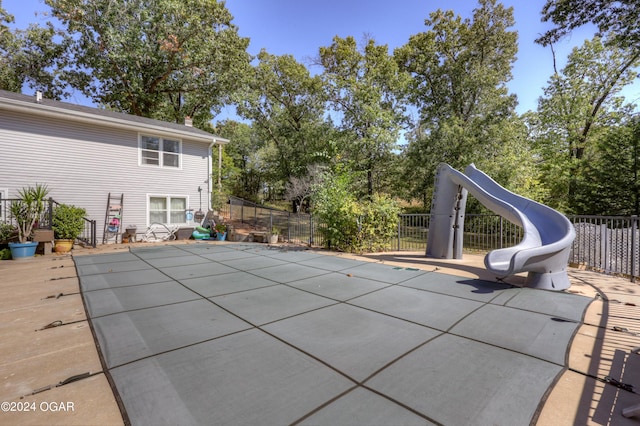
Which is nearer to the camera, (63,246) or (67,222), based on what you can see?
(63,246)

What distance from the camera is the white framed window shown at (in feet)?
38.1

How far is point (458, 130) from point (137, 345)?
17.9 meters

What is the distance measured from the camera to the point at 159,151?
11.6m

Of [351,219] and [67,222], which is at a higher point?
[351,219]

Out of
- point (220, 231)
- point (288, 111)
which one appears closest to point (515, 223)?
point (220, 231)

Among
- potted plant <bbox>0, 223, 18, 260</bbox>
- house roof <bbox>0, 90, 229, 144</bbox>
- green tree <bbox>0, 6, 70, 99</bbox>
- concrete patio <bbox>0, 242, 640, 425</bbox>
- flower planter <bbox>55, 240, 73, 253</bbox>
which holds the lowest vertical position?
concrete patio <bbox>0, 242, 640, 425</bbox>

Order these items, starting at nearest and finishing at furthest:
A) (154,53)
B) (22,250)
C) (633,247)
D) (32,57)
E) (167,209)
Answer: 1. (633,247)
2. (22,250)
3. (167,209)
4. (32,57)
5. (154,53)

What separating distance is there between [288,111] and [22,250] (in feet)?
61.1

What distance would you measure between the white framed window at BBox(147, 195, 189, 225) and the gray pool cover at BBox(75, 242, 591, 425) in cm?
696

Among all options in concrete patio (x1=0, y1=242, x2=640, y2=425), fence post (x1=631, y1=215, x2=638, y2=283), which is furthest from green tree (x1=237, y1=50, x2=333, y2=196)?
concrete patio (x1=0, y1=242, x2=640, y2=425)

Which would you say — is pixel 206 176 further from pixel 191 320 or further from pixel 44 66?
pixel 44 66

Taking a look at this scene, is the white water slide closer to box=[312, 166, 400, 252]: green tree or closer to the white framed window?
box=[312, 166, 400, 252]: green tree

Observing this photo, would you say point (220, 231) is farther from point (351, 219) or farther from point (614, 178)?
point (614, 178)

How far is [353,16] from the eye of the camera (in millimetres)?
16312
